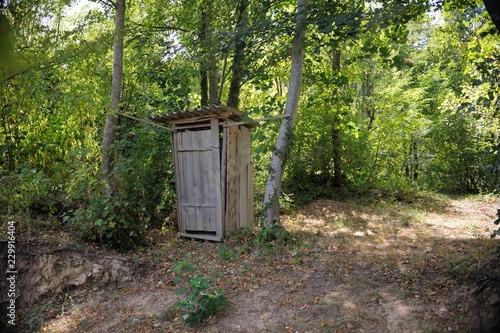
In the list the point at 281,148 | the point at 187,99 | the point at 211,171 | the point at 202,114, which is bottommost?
the point at 211,171

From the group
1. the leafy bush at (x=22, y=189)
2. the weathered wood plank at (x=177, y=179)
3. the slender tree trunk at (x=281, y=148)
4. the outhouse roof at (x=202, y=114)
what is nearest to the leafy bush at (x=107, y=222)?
the leafy bush at (x=22, y=189)

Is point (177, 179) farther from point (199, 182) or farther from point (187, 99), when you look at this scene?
point (187, 99)

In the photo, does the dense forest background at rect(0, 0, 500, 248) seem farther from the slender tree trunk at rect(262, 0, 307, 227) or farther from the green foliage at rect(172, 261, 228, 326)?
the green foliage at rect(172, 261, 228, 326)

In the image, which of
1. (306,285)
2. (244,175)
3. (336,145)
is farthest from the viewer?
(336,145)

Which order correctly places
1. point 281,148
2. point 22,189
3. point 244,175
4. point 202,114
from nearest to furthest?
point 22,189, point 281,148, point 202,114, point 244,175

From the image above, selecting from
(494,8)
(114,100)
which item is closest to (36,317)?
(114,100)

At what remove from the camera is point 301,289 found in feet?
14.9

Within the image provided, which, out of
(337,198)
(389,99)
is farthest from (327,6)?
(389,99)

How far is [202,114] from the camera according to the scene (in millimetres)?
6723

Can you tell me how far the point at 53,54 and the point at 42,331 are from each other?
364 centimetres

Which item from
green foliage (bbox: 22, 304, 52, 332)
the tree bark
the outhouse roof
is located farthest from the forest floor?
the tree bark

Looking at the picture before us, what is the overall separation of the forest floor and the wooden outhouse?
39cm

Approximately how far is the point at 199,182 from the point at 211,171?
39 cm

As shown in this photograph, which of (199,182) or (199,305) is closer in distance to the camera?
(199,305)
